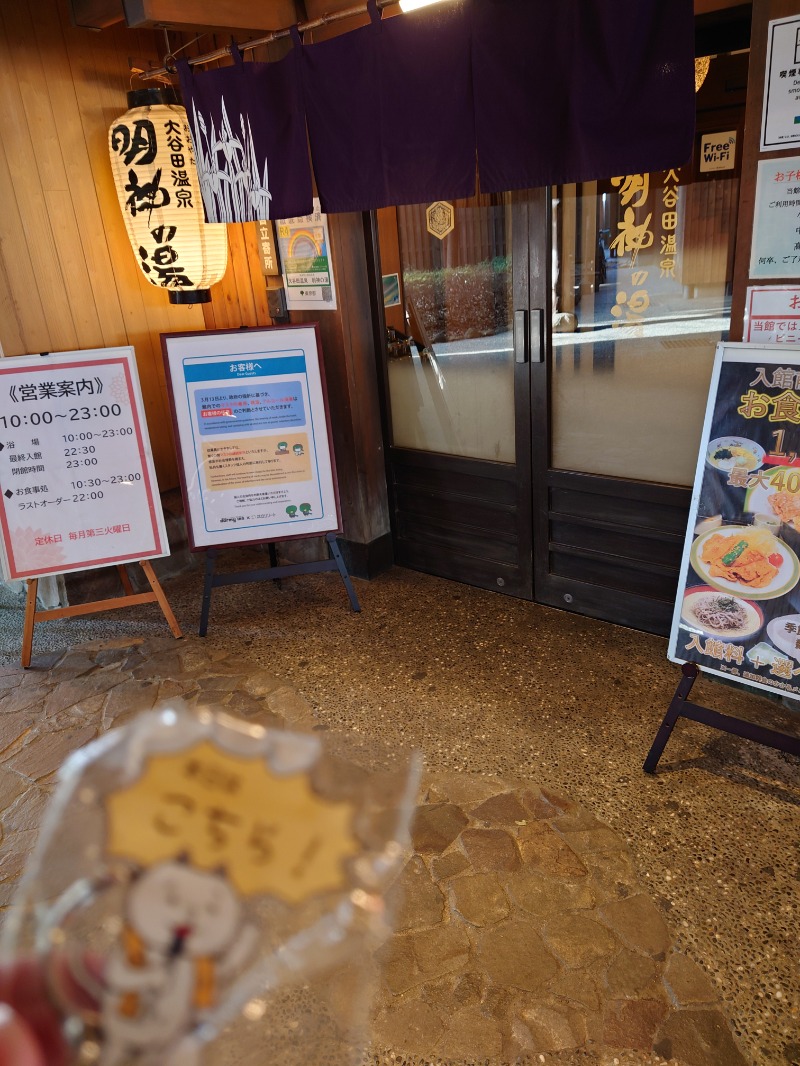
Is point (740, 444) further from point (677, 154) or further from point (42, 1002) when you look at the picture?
point (42, 1002)

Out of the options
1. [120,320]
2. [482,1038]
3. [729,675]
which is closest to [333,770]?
[482,1038]

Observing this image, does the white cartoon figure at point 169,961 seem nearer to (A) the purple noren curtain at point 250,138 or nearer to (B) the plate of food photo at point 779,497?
(B) the plate of food photo at point 779,497

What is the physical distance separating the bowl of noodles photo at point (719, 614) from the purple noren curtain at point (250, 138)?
10.0 ft

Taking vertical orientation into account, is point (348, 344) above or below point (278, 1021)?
above

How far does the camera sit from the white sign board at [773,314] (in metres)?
3.36

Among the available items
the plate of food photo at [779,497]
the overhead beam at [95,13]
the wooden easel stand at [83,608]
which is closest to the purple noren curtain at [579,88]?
the plate of food photo at [779,497]

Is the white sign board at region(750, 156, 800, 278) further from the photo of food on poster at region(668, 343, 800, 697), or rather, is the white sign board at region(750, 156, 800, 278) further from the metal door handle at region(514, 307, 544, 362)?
the metal door handle at region(514, 307, 544, 362)

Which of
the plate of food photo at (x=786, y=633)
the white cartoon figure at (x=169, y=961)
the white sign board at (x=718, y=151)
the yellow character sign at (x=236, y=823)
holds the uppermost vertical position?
the white sign board at (x=718, y=151)

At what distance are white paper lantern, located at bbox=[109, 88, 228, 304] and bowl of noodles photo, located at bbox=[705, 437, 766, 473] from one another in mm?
3572

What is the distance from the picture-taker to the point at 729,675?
3.20m

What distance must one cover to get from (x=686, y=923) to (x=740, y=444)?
1845 mm

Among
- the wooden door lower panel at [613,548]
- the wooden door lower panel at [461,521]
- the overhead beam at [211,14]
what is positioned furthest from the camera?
the wooden door lower panel at [461,521]

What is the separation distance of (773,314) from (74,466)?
388cm

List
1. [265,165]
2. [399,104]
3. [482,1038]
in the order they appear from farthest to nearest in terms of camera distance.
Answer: [265,165], [399,104], [482,1038]
